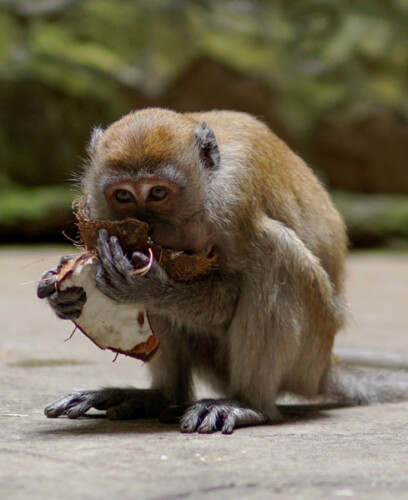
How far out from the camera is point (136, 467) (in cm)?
379

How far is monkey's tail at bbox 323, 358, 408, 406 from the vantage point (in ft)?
21.0

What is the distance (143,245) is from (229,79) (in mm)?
20908

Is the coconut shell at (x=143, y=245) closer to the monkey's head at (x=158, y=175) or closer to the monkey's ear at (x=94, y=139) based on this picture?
the monkey's head at (x=158, y=175)

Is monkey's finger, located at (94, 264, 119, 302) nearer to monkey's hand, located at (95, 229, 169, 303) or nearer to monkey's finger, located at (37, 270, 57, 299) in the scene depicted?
monkey's hand, located at (95, 229, 169, 303)

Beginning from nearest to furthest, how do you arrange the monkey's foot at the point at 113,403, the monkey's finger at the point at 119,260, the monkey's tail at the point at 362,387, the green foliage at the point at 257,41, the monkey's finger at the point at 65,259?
the monkey's finger at the point at 119,260 < the monkey's finger at the point at 65,259 < the monkey's foot at the point at 113,403 < the monkey's tail at the point at 362,387 < the green foliage at the point at 257,41

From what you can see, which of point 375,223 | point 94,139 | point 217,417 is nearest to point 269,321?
point 217,417


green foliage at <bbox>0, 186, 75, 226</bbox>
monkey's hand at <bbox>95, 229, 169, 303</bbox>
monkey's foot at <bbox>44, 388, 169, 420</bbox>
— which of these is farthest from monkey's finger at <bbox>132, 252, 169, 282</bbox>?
green foliage at <bbox>0, 186, 75, 226</bbox>

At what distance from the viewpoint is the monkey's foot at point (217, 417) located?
503 centimetres

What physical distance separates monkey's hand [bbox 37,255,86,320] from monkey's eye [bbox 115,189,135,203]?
430mm

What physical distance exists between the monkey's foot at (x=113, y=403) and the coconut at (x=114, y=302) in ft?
1.53

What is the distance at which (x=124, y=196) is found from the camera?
514cm

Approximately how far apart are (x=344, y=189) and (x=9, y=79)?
9439 millimetres

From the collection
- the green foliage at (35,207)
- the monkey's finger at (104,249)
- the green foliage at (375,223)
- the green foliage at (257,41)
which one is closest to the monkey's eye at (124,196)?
the monkey's finger at (104,249)

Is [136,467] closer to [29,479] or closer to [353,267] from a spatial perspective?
[29,479]
